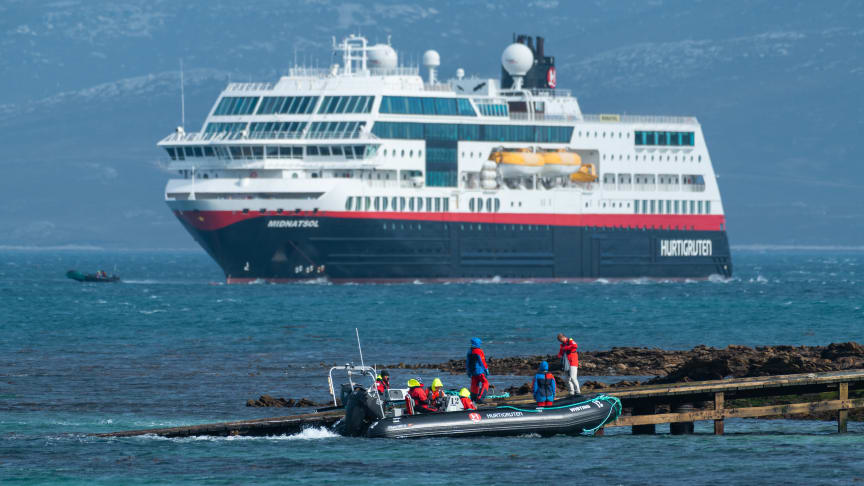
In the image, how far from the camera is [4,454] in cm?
3450

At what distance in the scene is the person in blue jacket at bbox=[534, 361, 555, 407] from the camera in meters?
36.0

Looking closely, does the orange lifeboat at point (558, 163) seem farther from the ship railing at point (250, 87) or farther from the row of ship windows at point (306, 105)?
the ship railing at point (250, 87)

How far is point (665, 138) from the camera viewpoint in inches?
4454

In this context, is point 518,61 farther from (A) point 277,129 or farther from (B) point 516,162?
(A) point 277,129

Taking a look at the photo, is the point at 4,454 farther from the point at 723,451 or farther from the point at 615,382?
the point at 615,382

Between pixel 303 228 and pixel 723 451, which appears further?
pixel 303 228

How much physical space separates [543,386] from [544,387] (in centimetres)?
3

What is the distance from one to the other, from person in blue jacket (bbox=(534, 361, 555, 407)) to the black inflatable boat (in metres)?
0.21

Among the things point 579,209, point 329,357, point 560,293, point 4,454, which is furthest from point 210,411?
point 579,209

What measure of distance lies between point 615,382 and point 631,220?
63.6 metres

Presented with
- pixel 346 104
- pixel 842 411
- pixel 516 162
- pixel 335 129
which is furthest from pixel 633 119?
pixel 842 411

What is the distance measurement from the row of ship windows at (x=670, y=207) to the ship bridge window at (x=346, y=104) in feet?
70.0

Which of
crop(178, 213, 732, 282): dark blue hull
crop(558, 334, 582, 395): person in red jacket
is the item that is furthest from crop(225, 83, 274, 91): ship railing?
crop(558, 334, 582, 395): person in red jacket

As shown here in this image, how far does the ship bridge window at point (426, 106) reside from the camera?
10019 cm
